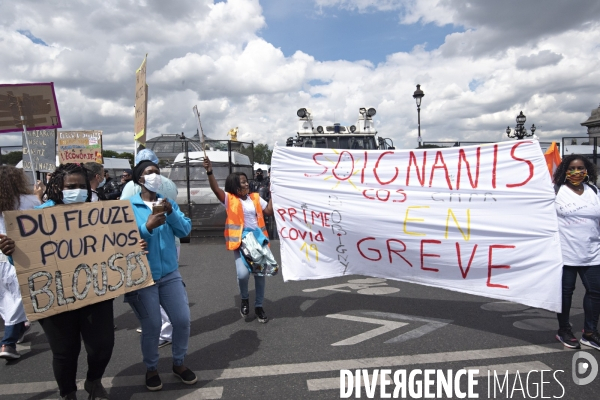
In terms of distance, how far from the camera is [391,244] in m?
4.21

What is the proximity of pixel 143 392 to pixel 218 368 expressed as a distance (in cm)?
61

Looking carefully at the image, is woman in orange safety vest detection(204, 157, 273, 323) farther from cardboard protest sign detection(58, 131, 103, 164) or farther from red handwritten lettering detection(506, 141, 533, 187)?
cardboard protest sign detection(58, 131, 103, 164)

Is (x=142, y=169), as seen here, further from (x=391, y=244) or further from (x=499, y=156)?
(x=499, y=156)

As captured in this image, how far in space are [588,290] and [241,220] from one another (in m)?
3.32

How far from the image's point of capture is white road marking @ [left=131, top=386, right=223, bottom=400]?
306 cm

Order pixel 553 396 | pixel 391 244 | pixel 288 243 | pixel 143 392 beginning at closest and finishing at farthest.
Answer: pixel 553 396 < pixel 143 392 < pixel 391 244 < pixel 288 243

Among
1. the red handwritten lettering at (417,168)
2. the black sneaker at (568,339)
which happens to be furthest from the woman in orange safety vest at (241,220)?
the black sneaker at (568,339)

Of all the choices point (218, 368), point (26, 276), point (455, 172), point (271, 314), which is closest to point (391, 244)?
point (455, 172)

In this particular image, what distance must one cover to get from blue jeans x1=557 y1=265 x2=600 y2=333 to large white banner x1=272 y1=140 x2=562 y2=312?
233 mm

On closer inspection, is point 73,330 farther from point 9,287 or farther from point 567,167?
point 567,167

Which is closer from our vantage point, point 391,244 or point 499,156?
point 499,156

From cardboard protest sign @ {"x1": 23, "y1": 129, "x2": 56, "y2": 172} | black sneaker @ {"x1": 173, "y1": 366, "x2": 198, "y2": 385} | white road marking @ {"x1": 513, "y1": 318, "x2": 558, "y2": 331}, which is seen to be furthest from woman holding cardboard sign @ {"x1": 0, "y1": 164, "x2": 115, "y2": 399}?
cardboard protest sign @ {"x1": 23, "y1": 129, "x2": 56, "y2": 172}

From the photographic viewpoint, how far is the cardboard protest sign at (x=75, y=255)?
2.58 meters

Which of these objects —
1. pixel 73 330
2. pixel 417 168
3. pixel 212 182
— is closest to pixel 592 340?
pixel 417 168
